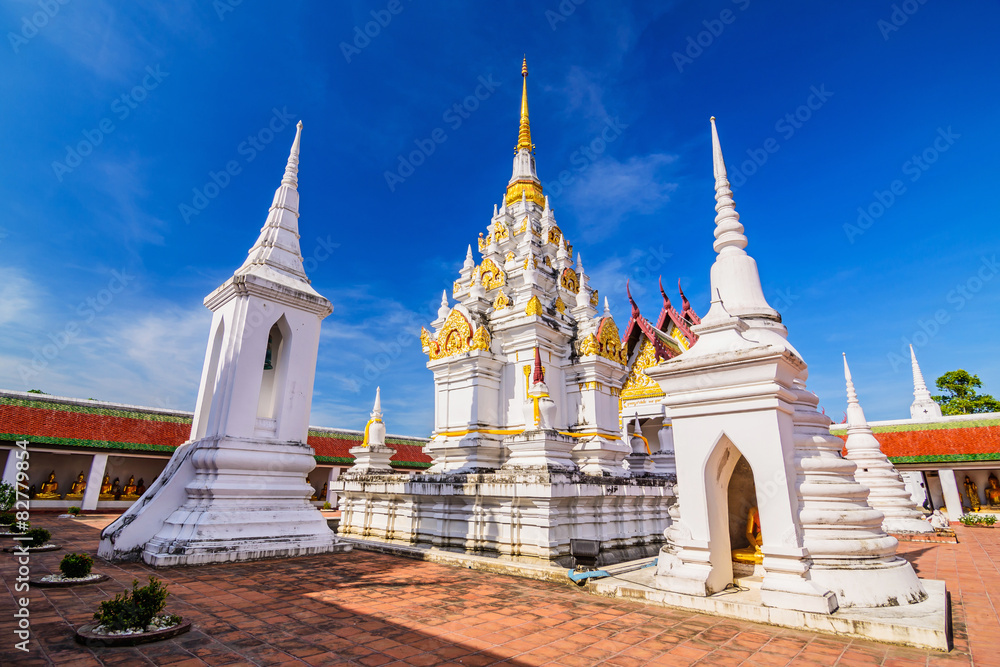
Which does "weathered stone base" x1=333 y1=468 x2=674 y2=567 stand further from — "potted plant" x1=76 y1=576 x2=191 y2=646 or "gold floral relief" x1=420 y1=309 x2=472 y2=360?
"potted plant" x1=76 y1=576 x2=191 y2=646

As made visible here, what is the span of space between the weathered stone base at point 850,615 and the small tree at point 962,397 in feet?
128

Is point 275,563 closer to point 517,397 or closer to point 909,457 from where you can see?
point 517,397

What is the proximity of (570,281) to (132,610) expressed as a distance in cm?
1357

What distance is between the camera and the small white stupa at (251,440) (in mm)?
8109

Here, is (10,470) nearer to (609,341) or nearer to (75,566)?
(75,566)

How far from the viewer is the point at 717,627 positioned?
4.80m

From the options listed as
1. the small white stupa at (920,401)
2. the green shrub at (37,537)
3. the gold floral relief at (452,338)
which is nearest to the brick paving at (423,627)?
the green shrub at (37,537)

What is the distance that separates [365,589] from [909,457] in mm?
25630

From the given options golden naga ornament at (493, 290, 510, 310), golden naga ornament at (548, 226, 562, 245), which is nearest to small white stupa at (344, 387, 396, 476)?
golden naga ornament at (493, 290, 510, 310)

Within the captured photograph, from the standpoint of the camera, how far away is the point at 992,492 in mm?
22625

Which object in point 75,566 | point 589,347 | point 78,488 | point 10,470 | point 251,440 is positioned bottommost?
point 75,566

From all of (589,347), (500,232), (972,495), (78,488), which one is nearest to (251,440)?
(589,347)

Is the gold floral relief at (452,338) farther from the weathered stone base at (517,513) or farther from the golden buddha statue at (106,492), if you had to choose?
the golden buddha statue at (106,492)

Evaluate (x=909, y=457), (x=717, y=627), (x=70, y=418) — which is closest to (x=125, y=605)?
(x=717, y=627)
